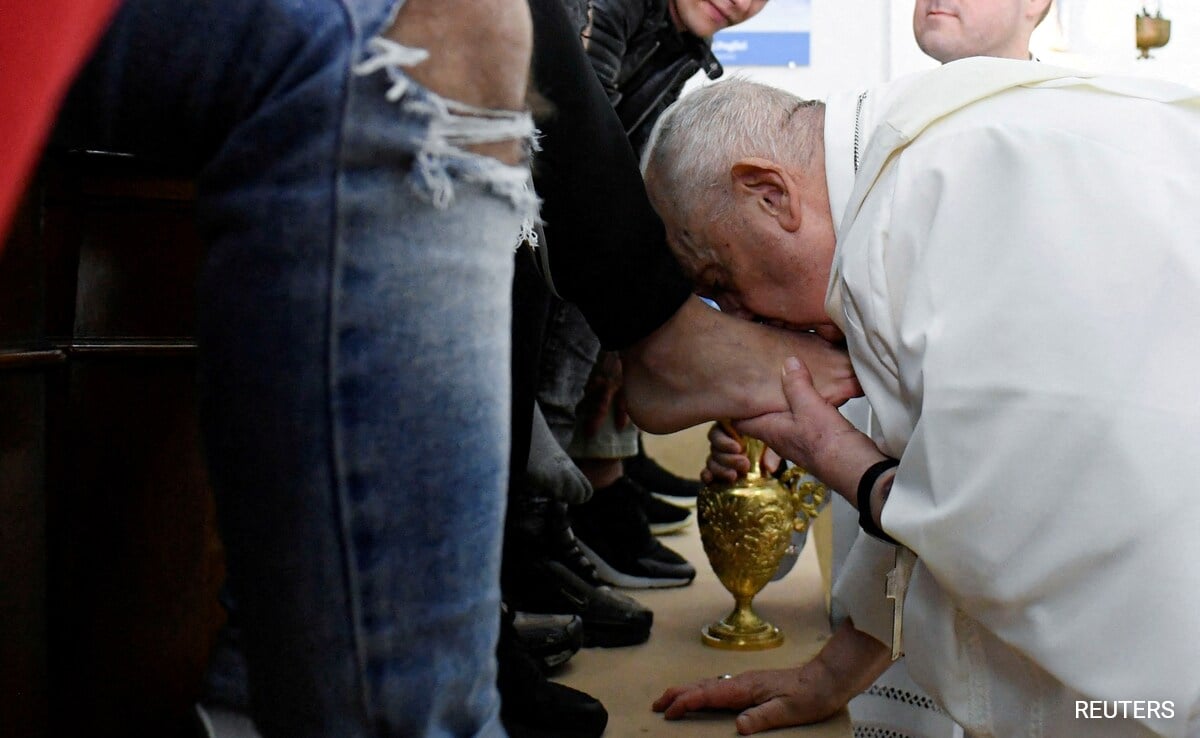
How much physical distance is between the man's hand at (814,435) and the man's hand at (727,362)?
19 mm

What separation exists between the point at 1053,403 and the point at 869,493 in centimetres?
23

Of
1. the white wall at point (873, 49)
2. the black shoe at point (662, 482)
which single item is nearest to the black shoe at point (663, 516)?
the black shoe at point (662, 482)

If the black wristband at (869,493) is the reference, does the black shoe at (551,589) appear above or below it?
below

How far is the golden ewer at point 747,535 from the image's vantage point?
1983mm

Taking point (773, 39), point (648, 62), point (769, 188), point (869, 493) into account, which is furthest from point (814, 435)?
point (773, 39)

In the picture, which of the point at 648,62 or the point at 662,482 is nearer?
the point at 648,62

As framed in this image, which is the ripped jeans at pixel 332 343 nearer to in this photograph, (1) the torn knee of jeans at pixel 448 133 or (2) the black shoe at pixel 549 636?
(1) the torn knee of jeans at pixel 448 133

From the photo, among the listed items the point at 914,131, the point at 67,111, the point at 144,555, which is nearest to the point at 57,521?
the point at 144,555

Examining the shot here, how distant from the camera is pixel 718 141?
1.41 metres

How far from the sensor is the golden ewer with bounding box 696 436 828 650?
1.98 m

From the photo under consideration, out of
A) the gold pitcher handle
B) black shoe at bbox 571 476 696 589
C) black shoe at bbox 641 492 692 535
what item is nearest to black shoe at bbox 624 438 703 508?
black shoe at bbox 641 492 692 535

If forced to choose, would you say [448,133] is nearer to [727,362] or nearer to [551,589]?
[727,362]

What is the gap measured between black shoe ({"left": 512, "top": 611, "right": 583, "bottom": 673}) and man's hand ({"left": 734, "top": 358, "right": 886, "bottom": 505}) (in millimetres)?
518

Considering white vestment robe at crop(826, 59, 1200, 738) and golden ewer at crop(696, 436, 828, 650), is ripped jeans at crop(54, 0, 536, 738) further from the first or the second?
golden ewer at crop(696, 436, 828, 650)
